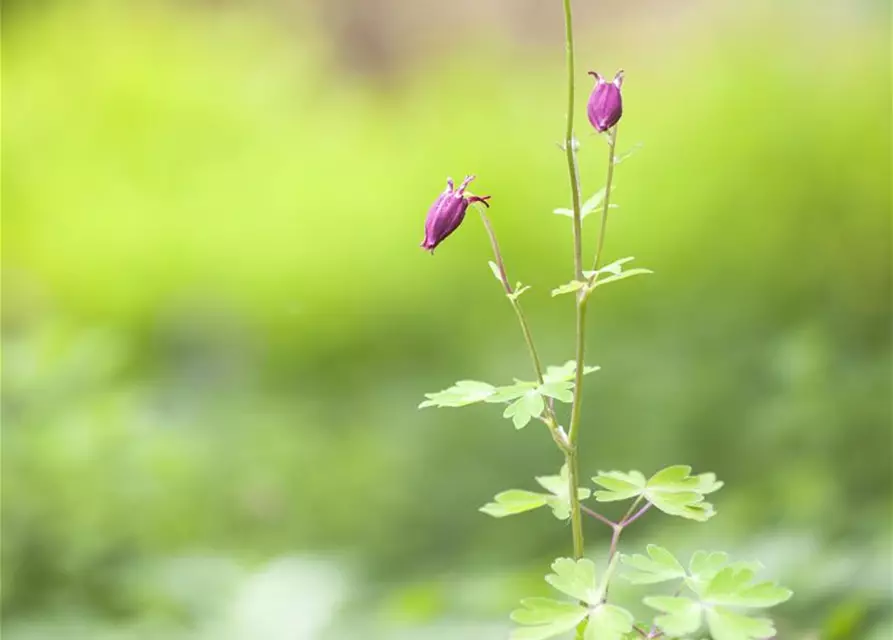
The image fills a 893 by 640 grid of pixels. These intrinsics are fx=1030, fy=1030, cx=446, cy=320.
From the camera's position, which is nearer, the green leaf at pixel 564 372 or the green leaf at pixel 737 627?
the green leaf at pixel 737 627

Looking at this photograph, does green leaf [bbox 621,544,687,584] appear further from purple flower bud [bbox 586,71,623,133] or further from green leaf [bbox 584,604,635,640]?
purple flower bud [bbox 586,71,623,133]

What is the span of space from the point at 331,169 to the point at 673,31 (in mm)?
1195

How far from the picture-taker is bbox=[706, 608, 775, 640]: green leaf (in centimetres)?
55

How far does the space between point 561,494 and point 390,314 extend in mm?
1785

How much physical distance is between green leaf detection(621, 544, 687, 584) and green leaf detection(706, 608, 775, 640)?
36 millimetres

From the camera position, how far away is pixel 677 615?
57 centimetres

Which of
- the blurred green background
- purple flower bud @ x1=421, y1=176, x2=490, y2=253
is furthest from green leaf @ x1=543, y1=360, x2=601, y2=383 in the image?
the blurred green background

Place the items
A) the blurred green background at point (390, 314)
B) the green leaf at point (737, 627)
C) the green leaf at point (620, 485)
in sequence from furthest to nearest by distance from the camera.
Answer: the blurred green background at point (390, 314)
the green leaf at point (620, 485)
the green leaf at point (737, 627)

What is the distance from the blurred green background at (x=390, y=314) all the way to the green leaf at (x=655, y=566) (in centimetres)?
66

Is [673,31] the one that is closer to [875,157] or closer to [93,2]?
[875,157]

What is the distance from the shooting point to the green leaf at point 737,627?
21.8 inches

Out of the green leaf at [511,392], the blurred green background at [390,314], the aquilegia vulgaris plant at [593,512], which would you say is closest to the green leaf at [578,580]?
the aquilegia vulgaris plant at [593,512]

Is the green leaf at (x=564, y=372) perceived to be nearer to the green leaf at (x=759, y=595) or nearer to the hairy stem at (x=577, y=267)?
the hairy stem at (x=577, y=267)

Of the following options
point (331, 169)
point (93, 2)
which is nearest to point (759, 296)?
point (331, 169)
